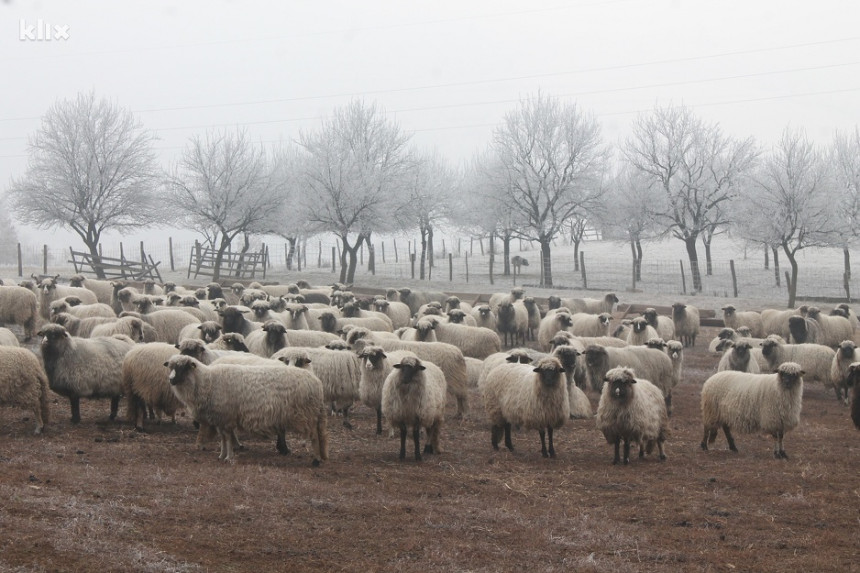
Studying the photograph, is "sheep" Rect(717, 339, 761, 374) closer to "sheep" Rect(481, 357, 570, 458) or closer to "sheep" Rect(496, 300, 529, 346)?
"sheep" Rect(481, 357, 570, 458)

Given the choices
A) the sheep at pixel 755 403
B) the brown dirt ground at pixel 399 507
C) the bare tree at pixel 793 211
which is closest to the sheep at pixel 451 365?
the brown dirt ground at pixel 399 507

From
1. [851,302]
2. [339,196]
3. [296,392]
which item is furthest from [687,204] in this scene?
[296,392]

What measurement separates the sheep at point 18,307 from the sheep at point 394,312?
31.4 ft

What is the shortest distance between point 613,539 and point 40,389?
8.10m

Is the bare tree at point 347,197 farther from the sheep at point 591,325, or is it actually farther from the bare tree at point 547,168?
the sheep at point 591,325

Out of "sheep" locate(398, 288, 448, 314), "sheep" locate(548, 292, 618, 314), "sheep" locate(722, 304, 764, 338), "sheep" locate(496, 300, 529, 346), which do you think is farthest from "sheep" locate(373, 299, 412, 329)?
"sheep" locate(722, 304, 764, 338)

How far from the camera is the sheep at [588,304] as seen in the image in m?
29.1

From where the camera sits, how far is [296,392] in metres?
10.8

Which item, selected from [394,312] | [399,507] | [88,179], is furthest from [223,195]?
[399,507]

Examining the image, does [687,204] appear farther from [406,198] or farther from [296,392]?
[296,392]

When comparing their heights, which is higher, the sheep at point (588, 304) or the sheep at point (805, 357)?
the sheep at point (588, 304)

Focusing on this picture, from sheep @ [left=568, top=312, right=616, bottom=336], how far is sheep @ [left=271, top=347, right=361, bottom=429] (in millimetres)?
10762

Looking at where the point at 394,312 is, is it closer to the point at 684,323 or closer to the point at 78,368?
the point at 684,323

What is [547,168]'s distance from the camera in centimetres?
5125
